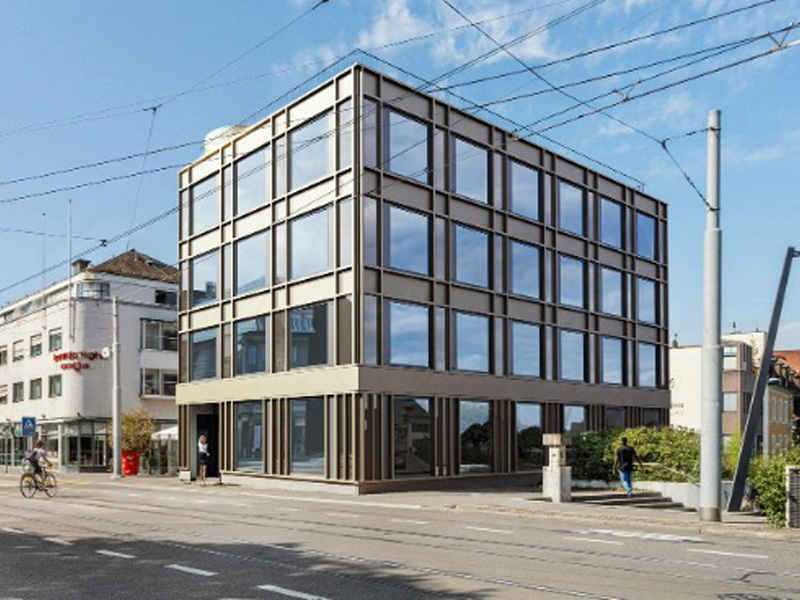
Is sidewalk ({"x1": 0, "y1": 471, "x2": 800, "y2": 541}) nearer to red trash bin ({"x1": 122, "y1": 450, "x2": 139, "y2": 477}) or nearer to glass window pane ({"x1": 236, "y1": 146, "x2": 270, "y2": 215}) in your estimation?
glass window pane ({"x1": 236, "y1": 146, "x2": 270, "y2": 215})

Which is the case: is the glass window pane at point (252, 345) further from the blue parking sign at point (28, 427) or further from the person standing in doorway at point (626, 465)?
the blue parking sign at point (28, 427)

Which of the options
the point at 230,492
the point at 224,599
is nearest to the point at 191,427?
the point at 230,492

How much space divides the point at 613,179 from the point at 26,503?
2686 cm

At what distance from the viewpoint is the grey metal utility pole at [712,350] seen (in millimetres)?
18281

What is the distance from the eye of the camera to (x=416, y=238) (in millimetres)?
30016

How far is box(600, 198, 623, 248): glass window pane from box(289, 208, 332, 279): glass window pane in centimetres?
1454

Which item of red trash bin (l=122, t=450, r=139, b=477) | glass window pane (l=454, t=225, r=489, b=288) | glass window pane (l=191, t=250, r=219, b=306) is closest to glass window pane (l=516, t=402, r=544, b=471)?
glass window pane (l=454, t=225, r=489, b=288)

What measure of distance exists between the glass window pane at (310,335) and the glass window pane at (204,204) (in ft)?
24.1

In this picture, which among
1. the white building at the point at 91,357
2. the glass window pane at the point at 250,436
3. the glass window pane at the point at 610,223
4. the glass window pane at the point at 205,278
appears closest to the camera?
the glass window pane at the point at 250,436

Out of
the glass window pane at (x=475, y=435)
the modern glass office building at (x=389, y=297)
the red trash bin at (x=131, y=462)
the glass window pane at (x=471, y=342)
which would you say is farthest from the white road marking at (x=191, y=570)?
the red trash bin at (x=131, y=462)

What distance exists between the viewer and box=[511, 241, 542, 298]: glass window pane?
112 ft

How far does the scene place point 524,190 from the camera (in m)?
35.0

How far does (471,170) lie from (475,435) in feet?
29.5

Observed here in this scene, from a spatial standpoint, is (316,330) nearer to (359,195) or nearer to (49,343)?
(359,195)
